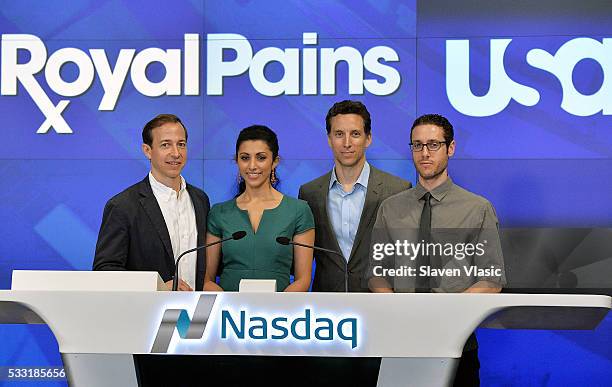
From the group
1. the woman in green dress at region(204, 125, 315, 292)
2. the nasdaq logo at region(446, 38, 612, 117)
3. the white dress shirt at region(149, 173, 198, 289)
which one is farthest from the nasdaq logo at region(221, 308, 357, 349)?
the nasdaq logo at region(446, 38, 612, 117)

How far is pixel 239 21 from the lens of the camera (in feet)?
18.6

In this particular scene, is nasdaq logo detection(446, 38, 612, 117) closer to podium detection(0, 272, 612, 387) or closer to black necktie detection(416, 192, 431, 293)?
black necktie detection(416, 192, 431, 293)

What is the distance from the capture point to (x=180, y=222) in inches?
182

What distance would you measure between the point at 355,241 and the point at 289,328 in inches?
70.3

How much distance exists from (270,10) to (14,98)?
1.50 m

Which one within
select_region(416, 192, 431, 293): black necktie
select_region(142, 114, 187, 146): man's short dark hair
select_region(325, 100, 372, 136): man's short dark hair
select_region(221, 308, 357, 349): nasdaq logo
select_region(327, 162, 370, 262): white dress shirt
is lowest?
select_region(221, 308, 357, 349): nasdaq logo

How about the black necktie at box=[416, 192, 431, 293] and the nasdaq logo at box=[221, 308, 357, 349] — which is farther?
the black necktie at box=[416, 192, 431, 293]

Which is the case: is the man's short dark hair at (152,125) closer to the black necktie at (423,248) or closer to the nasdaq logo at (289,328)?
the black necktie at (423,248)

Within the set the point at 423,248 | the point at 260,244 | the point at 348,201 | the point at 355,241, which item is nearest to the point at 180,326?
the point at 260,244

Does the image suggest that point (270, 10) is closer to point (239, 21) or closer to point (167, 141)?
point (239, 21)

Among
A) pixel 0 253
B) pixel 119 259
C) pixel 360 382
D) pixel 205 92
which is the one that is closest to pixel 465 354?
pixel 360 382

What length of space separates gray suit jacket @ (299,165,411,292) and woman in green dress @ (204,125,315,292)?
28 centimetres

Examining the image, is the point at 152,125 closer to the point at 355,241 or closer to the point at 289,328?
the point at 355,241

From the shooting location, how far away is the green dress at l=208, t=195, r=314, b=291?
175 inches
